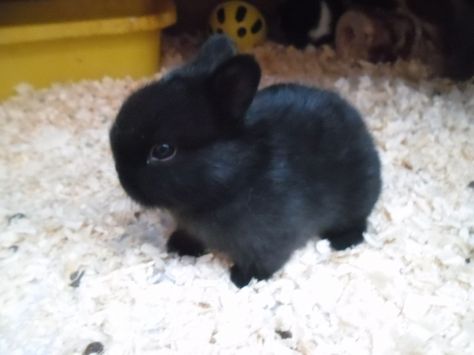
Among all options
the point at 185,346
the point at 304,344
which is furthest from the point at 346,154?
the point at 185,346

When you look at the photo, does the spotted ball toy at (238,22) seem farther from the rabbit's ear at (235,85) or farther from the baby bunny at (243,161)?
the rabbit's ear at (235,85)

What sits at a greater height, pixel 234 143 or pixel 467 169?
pixel 234 143

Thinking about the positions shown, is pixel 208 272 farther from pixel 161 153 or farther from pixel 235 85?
pixel 235 85

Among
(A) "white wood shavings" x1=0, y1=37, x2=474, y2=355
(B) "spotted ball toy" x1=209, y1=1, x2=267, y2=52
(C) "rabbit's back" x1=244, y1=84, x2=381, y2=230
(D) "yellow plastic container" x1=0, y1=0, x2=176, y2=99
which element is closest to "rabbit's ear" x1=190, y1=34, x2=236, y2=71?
(C) "rabbit's back" x1=244, y1=84, x2=381, y2=230

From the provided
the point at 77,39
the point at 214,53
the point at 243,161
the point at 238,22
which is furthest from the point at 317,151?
the point at 238,22

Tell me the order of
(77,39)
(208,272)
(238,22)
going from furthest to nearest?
(238,22) < (77,39) < (208,272)

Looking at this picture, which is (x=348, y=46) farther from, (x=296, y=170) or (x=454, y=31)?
(x=296, y=170)
